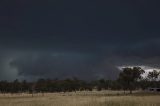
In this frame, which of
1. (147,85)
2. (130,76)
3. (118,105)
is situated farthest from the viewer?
(147,85)

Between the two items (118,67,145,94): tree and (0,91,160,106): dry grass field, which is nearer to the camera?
(0,91,160,106): dry grass field

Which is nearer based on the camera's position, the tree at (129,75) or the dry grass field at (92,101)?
the dry grass field at (92,101)

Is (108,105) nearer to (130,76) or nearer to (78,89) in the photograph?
(130,76)

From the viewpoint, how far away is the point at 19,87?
18312 centimetres

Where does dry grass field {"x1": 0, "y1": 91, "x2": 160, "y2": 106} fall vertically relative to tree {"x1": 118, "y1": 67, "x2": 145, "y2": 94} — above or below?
below

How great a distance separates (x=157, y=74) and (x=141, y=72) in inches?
1631

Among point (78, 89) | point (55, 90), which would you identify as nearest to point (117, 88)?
point (78, 89)

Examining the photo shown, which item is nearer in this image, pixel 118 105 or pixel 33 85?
pixel 118 105

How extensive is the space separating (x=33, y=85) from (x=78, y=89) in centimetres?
2608

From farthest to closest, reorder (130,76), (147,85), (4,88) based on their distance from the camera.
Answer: (147,85) → (4,88) → (130,76)

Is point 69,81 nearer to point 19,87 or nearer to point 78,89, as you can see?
point 78,89

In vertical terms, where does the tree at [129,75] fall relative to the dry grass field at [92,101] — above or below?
above

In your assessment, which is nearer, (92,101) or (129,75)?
(92,101)

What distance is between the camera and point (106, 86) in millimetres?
199250
